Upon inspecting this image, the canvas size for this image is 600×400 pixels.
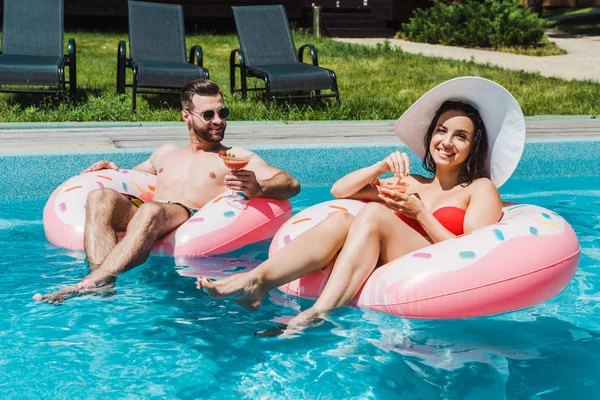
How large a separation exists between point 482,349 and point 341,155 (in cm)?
309

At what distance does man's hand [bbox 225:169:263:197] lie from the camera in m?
4.35

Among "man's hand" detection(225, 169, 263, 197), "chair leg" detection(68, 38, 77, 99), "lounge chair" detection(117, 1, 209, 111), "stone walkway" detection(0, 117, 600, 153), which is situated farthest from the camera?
"chair leg" detection(68, 38, 77, 99)

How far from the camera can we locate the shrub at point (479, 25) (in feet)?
49.9

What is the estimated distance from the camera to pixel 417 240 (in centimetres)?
386

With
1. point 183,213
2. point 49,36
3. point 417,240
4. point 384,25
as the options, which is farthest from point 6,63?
point 384,25

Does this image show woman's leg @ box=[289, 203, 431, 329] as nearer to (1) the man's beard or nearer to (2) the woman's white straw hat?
(2) the woman's white straw hat

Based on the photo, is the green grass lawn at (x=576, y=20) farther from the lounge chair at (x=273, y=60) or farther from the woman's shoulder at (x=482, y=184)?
the woman's shoulder at (x=482, y=184)

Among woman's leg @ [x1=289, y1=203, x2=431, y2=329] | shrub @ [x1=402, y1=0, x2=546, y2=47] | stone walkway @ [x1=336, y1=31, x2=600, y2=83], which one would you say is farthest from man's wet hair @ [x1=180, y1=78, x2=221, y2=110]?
shrub @ [x1=402, y1=0, x2=546, y2=47]

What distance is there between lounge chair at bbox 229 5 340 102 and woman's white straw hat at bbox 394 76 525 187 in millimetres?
4161

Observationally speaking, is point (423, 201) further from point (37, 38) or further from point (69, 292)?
point (37, 38)

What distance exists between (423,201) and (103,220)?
1.69 meters

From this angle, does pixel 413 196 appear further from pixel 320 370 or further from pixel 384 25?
pixel 384 25

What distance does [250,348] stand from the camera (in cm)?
342

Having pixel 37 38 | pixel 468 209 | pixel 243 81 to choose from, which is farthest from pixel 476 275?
pixel 37 38
